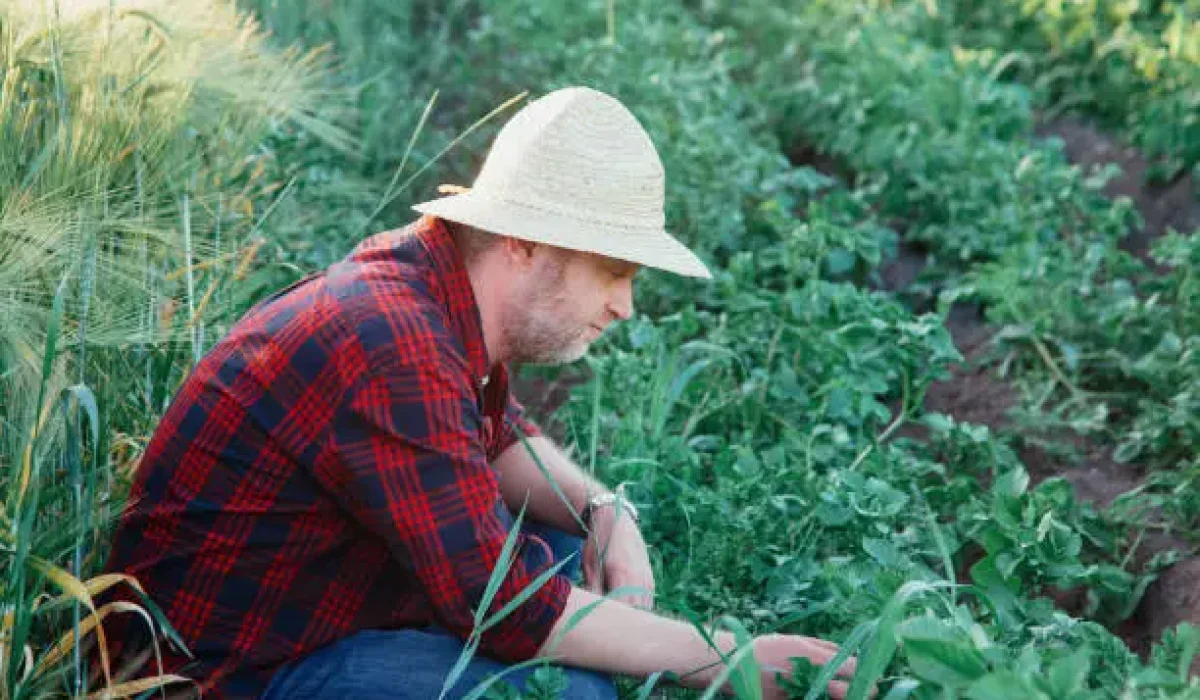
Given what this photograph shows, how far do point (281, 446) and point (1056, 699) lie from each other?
1.03m

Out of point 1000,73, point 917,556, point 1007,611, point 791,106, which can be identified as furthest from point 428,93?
point 1007,611

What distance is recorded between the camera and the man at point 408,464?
82.4 inches

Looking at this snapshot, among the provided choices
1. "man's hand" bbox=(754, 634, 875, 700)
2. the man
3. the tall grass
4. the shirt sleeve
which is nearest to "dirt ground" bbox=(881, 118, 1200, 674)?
"man's hand" bbox=(754, 634, 875, 700)

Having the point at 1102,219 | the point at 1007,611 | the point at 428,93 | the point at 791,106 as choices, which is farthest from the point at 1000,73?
the point at 1007,611

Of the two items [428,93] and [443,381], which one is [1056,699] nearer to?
[443,381]

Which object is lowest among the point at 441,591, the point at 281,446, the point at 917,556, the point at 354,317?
the point at 917,556

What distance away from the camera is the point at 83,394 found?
2023 mm

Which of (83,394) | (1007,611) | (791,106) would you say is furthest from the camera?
(791,106)

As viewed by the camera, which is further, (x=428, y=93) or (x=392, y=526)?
(x=428, y=93)

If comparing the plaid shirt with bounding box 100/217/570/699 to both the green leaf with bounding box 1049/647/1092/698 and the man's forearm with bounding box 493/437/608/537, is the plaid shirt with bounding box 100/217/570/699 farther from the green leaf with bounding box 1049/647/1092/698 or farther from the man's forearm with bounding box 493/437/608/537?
the green leaf with bounding box 1049/647/1092/698

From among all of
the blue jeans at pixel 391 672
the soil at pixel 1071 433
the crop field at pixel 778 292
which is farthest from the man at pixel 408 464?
the soil at pixel 1071 433

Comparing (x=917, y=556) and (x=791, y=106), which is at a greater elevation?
(x=791, y=106)

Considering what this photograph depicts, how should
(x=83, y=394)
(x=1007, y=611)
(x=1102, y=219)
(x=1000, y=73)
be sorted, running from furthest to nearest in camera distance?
(x=1000, y=73) < (x=1102, y=219) < (x=1007, y=611) < (x=83, y=394)

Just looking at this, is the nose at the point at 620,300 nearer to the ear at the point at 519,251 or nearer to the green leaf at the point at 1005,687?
the ear at the point at 519,251
